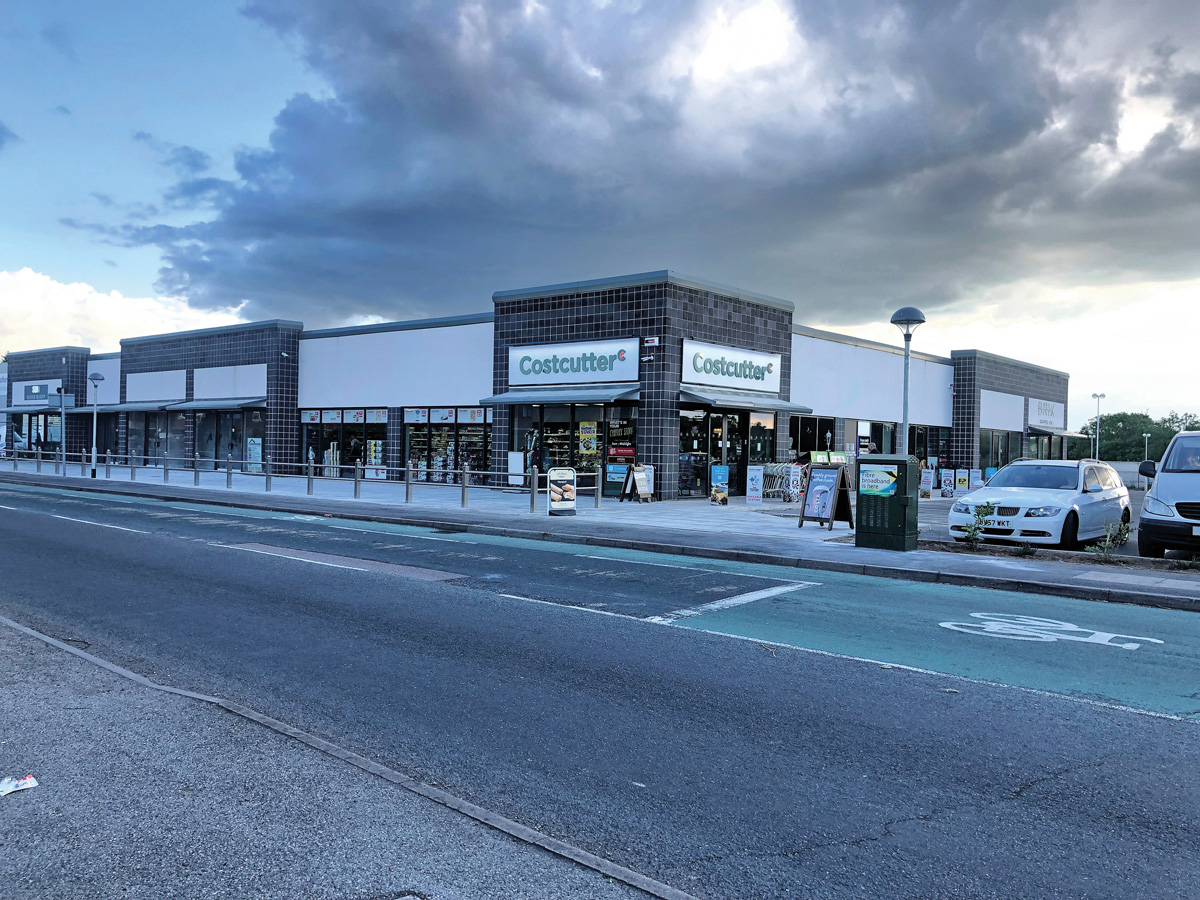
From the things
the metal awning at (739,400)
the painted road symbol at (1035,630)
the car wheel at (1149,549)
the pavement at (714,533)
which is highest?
the metal awning at (739,400)

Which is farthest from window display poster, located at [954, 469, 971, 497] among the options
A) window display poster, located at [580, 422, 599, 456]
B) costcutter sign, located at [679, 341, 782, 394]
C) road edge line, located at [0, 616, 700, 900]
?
road edge line, located at [0, 616, 700, 900]

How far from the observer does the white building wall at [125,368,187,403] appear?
40.0m

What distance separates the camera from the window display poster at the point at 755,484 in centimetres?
2333

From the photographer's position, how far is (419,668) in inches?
259

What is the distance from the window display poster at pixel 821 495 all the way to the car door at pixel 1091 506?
4479mm

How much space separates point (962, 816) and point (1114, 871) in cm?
66

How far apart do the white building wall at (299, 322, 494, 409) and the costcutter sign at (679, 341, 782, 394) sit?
7.83m

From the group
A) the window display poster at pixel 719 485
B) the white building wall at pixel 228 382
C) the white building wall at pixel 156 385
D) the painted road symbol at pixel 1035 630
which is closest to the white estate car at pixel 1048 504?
the painted road symbol at pixel 1035 630

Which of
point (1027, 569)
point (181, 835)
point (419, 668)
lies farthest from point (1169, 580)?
point (181, 835)

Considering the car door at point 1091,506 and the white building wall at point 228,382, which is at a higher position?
the white building wall at point 228,382

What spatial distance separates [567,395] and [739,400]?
5189 mm

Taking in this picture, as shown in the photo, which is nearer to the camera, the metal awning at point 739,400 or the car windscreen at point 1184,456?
the car windscreen at point 1184,456

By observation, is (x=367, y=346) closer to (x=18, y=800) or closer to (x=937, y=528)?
(x=937, y=528)

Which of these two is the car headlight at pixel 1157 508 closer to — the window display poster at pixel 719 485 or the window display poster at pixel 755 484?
the window display poster at pixel 755 484
